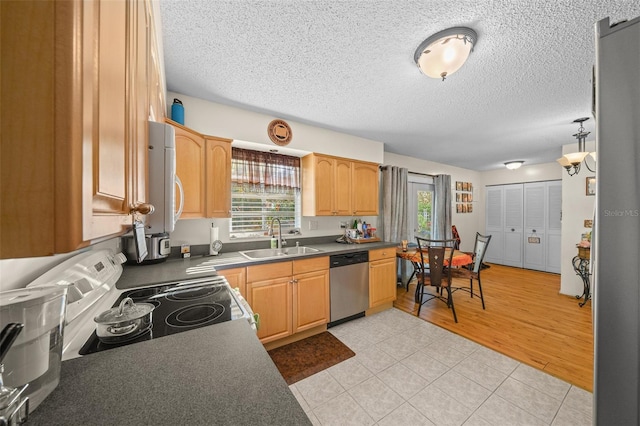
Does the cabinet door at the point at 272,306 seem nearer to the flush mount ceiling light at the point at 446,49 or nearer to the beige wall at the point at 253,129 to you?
the beige wall at the point at 253,129

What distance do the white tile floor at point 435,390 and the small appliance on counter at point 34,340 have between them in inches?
61.1

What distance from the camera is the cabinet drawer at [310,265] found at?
2441mm

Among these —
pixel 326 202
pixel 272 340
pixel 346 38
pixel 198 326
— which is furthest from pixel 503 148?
pixel 198 326

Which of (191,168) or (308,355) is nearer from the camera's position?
(191,168)

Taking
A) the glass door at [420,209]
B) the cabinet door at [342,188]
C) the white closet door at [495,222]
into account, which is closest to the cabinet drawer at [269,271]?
the cabinet door at [342,188]

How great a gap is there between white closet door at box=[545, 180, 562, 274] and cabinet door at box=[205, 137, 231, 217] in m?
6.60

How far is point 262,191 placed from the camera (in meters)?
3.02

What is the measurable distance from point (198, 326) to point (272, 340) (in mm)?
1582

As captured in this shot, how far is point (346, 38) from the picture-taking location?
5.01 ft

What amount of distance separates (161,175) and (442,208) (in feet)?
17.2

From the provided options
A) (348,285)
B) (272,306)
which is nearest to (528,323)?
(348,285)

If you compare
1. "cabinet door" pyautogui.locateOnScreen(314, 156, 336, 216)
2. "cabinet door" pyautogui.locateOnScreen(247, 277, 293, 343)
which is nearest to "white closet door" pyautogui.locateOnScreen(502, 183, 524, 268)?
"cabinet door" pyautogui.locateOnScreen(314, 156, 336, 216)

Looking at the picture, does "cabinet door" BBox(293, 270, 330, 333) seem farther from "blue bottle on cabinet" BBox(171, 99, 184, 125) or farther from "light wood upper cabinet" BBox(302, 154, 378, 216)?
"blue bottle on cabinet" BBox(171, 99, 184, 125)

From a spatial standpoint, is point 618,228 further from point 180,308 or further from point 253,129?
point 253,129
